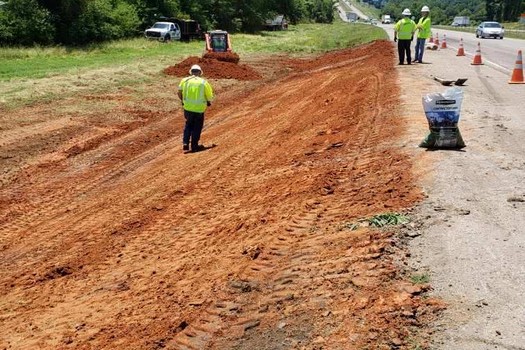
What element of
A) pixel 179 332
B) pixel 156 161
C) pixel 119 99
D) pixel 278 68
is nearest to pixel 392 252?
pixel 179 332

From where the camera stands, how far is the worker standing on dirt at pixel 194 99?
36.9 feet

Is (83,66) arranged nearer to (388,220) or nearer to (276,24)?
(388,220)

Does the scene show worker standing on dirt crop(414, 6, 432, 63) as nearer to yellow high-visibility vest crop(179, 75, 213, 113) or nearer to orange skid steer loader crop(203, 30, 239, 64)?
orange skid steer loader crop(203, 30, 239, 64)

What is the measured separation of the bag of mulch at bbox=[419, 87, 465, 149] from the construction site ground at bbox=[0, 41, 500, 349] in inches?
16.7

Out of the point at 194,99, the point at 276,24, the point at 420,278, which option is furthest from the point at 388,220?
the point at 276,24

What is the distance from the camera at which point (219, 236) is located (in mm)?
6691

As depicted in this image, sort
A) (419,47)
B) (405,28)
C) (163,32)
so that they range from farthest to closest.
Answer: (163,32) → (419,47) → (405,28)

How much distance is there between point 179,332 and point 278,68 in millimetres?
24433

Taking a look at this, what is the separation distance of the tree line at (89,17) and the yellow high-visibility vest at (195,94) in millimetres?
28975

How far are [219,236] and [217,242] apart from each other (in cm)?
19

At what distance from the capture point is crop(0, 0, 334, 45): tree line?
3609 cm

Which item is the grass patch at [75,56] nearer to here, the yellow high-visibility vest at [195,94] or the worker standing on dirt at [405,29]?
the yellow high-visibility vest at [195,94]

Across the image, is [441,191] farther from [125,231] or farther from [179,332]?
[125,231]

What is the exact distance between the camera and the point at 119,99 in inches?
724
